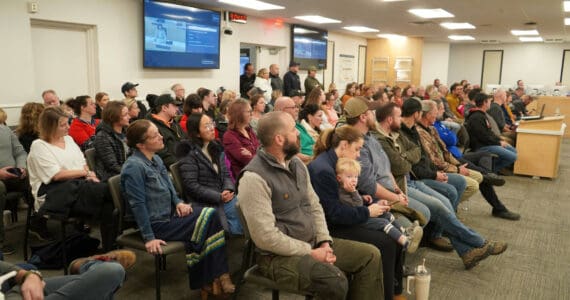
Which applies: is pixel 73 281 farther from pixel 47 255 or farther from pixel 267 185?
pixel 47 255

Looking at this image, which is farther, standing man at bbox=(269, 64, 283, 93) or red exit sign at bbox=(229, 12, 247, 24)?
standing man at bbox=(269, 64, 283, 93)

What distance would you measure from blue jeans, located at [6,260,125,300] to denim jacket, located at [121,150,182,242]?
1.67ft

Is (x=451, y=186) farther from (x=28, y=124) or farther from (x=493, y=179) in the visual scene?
(x=28, y=124)

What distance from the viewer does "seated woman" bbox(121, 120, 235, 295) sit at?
2613mm

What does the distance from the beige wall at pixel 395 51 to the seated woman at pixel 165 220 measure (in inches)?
537

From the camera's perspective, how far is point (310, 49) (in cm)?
1168

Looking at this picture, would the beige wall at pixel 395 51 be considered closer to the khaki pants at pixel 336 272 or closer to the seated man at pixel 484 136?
the seated man at pixel 484 136

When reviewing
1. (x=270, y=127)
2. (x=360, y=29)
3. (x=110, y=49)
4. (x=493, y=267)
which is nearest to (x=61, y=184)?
(x=270, y=127)

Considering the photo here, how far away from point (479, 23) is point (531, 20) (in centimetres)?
114

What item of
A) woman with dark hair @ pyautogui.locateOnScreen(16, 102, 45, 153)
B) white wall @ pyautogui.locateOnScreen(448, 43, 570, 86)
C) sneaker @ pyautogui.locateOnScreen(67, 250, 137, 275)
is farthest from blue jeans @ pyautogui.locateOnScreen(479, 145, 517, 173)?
white wall @ pyautogui.locateOnScreen(448, 43, 570, 86)

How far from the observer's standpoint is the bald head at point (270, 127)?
2.27 metres

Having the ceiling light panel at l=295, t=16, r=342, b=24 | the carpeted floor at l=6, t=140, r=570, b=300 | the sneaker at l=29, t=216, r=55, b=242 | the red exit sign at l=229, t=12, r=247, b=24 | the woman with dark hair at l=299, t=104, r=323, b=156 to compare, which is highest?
the ceiling light panel at l=295, t=16, r=342, b=24

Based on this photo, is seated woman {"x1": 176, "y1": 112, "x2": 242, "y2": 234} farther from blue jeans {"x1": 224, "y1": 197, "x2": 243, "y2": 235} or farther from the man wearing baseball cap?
Result: the man wearing baseball cap

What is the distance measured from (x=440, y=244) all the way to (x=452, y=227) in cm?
50
